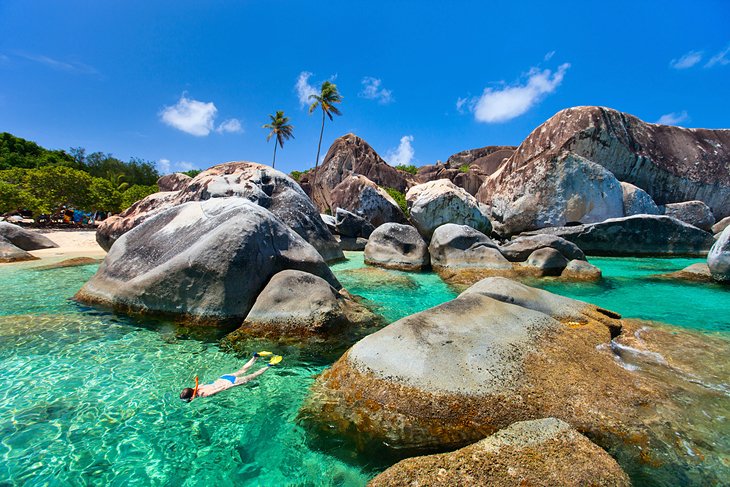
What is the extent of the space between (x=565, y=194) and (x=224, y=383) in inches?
859

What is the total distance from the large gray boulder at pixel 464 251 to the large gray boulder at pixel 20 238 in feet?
59.5

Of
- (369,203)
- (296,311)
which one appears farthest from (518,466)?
(369,203)

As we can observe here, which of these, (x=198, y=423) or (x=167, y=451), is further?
(x=198, y=423)

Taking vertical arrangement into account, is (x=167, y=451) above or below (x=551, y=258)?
below

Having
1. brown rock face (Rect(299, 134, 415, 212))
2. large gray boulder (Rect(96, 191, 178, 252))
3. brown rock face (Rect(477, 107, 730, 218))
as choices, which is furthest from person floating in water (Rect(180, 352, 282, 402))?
brown rock face (Rect(299, 134, 415, 212))

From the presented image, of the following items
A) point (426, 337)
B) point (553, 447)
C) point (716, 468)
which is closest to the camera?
point (553, 447)

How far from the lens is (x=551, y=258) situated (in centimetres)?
1219

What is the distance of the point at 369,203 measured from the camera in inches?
902

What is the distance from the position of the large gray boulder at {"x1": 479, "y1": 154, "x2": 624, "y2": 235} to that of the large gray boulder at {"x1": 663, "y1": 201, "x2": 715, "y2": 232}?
548 centimetres

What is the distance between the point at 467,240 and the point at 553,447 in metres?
10.9

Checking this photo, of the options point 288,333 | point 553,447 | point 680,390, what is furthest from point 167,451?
point 680,390

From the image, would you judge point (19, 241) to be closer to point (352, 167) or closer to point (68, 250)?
point (68, 250)

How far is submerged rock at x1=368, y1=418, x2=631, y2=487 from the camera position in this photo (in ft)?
7.11

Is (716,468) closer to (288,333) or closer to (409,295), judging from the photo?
(288,333)
